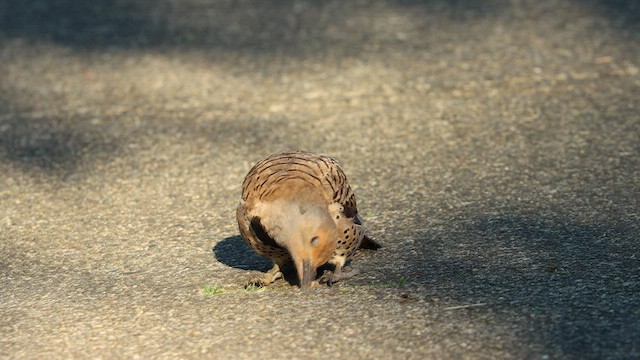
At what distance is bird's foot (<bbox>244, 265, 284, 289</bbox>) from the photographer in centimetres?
496

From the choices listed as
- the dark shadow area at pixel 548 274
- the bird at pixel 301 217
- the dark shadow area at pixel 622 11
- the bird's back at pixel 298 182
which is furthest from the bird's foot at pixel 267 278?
the dark shadow area at pixel 622 11

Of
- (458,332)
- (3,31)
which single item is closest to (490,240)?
(458,332)

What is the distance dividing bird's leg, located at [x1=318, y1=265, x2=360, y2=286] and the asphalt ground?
37 mm

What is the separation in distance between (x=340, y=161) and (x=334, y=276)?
2.02m

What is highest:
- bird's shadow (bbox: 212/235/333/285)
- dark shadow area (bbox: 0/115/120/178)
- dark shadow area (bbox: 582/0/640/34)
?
dark shadow area (bbox: 582/0/640/34)

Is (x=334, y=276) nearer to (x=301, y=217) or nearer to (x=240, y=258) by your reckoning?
(x=301, y=217)

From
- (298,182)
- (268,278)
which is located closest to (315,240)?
(298,182)

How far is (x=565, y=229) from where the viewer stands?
5523mm

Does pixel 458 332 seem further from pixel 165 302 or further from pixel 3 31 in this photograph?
pixel 3 31

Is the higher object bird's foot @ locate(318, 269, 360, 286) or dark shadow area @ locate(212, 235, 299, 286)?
dark shadow area @ locate(212, 235, 299, 286)

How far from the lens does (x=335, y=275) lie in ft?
16.3

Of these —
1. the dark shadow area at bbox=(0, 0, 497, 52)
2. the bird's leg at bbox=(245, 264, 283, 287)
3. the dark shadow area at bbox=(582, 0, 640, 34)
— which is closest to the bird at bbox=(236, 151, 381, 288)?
the bird's leg at bbox=(245, 264, 283, 287)

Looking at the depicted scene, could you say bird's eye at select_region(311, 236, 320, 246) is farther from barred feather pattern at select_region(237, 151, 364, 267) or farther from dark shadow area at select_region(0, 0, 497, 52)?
dark shadow area at select_region(0, 0, 497, 52)

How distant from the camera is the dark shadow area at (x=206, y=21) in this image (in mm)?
9367
